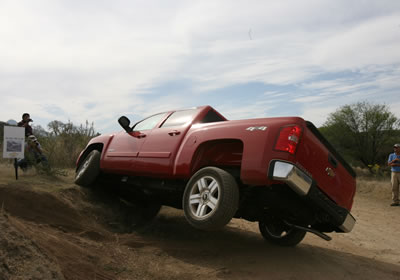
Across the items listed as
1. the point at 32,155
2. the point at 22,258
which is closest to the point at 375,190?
the point at 32,155

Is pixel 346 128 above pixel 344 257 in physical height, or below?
above

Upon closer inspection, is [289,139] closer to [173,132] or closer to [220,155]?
[220,155]

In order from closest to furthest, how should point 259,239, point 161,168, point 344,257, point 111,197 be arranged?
1. point 161,168
2. point 344,257
3. point 259,239
4. point 111,197

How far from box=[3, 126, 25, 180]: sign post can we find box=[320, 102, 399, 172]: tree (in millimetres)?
17691

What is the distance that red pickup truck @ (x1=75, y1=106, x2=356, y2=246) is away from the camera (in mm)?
3418

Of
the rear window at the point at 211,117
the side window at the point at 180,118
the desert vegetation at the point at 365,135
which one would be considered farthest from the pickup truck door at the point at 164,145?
the desert vegetation at the point at 365,135

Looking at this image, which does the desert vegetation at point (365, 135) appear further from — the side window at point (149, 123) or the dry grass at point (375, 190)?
the side window at point (149, 123)

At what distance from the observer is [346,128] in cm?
2012

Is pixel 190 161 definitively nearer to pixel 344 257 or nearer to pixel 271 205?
pixel 271 205

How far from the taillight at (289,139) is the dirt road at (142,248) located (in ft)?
4.66

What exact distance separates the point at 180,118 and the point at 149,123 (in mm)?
802

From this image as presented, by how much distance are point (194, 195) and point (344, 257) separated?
8.57 feet

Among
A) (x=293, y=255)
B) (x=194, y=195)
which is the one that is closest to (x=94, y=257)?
(x=194, y=195)

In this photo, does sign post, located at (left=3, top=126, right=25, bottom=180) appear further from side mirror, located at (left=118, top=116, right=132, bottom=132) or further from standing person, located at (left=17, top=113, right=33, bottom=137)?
side mirror, located at (left=118, top=116, right=132, bottom=132)
